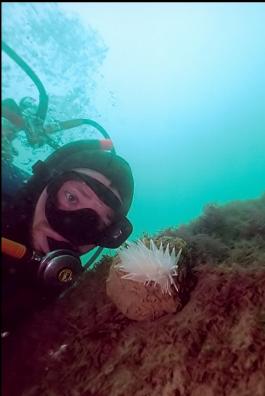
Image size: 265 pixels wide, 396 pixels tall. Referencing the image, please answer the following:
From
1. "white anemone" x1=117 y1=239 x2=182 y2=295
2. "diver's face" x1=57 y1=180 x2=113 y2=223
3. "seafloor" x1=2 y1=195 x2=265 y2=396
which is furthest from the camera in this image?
"diver's face" x1=57 y1=180 x2=113 y2=223

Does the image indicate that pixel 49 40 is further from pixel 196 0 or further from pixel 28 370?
pixel 28 370

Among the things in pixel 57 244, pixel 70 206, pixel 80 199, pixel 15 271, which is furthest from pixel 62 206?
pixel 15 271

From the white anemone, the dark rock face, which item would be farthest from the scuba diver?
the white anemone

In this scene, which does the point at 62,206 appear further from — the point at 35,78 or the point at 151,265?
the point at 35,78

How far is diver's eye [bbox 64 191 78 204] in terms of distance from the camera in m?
3.90

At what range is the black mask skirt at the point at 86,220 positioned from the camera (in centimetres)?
381

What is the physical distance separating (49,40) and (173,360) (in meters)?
2.70

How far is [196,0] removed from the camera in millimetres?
2260

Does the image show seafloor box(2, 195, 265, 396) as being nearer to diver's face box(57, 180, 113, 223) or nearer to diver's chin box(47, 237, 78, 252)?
diver's chin box(47, 237, 78, 252)

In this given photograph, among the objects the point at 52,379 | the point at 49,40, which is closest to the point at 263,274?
the point at 52,379

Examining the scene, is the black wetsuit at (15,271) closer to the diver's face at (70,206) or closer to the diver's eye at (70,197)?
the diver's face at (70,206)

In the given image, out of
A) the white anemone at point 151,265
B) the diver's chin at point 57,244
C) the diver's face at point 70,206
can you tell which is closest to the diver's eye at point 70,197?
the diver's face at point 70,206

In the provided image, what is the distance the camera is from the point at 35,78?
9.70ft

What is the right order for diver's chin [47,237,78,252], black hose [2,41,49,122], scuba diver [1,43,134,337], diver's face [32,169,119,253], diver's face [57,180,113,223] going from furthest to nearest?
diver's face [57,180,113,223] < diver's chin [47,237,78,252] < diver's face [32,169,119,253] < scuba diver [1,43,134,337] < black hose [2,41,49,122]
